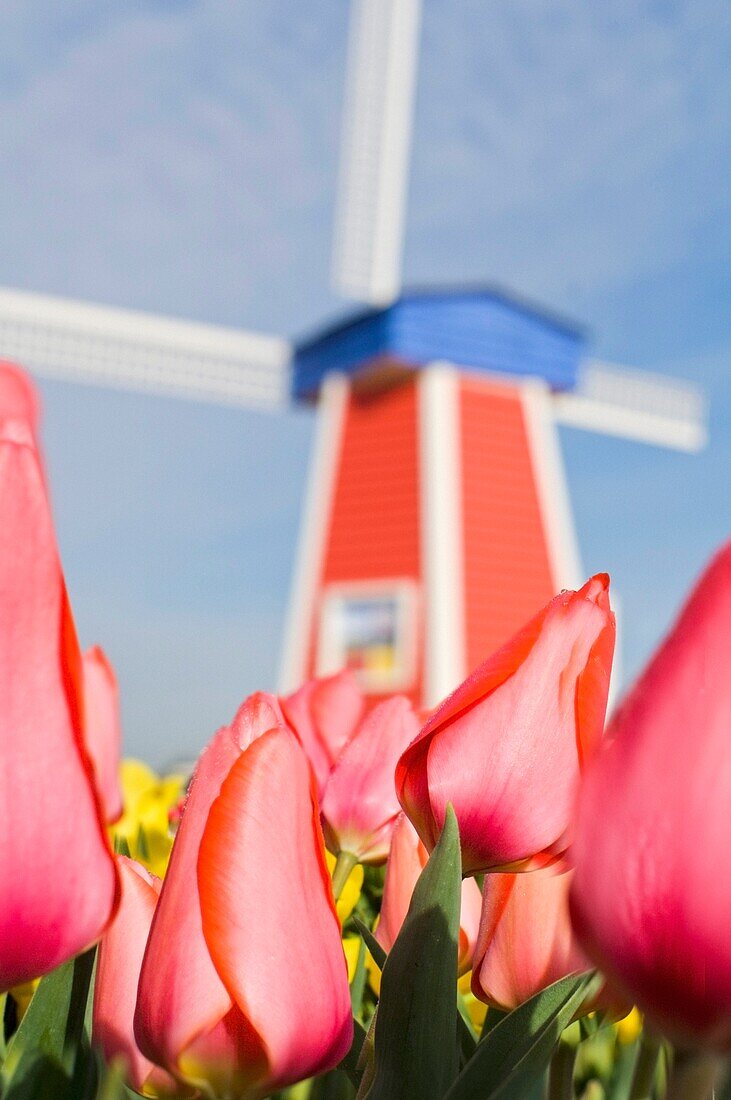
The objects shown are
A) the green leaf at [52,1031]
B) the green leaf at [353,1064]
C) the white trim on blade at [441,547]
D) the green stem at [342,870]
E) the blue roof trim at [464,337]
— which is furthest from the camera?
the blue roof trim at [464,337]

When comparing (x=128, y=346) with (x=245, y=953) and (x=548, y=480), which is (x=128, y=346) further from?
(x=245, y=953)

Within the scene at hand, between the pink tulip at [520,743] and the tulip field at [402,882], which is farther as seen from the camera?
the pink tulip at [520,743]

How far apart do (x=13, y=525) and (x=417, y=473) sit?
12.9 meters

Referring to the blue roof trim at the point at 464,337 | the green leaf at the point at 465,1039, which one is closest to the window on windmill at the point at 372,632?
the blue roof trim at the point at 464,337

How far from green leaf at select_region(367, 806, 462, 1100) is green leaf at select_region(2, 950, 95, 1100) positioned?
0.17m

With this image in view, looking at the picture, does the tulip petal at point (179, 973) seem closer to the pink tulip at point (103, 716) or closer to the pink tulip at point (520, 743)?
the pink tulip at point (520, 743)

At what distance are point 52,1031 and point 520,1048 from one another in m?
0.24

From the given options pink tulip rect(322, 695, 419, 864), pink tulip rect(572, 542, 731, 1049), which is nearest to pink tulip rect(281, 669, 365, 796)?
pink tulip rect(322, 695, 419, 864)

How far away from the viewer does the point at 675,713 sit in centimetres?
40

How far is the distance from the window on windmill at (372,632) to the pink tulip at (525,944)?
479 inches

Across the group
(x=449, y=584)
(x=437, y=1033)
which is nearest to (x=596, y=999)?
(x=437, y=1033)

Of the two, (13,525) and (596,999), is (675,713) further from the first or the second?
(596,999)

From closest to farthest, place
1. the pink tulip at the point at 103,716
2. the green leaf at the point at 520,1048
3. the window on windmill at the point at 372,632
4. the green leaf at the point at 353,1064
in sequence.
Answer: the green leaf at the point at 520,1048, the green leaf at the point at 353,1064, the pink tulip at the point at 103,716, the window on windmill at the point at 372,632

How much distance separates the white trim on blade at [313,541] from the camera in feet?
45.6
